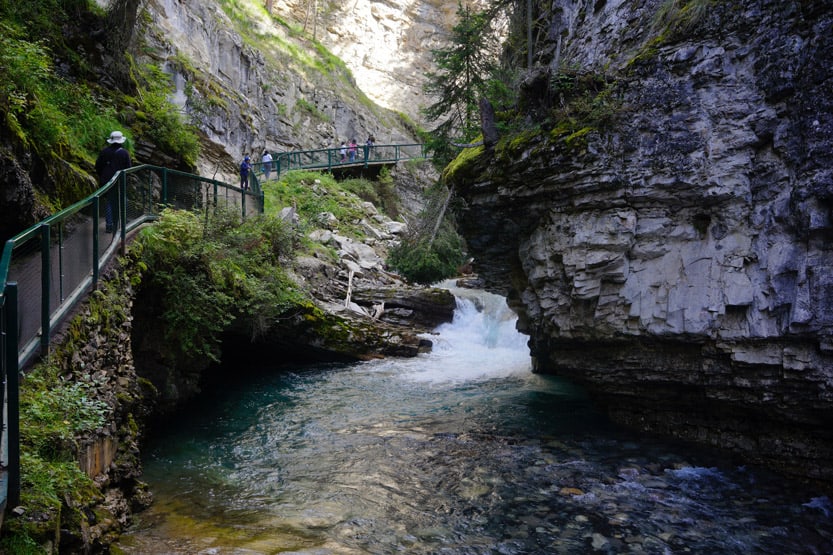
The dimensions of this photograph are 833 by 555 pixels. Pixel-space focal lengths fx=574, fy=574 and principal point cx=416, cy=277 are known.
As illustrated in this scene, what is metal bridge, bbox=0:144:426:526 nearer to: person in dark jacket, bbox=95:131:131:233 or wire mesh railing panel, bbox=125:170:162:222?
wire mesh railing panel, bbox=125:170:162:222

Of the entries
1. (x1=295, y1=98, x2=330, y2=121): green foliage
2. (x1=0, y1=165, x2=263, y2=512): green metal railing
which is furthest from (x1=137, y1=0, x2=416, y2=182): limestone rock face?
(x1=0, y1=165, x2=263, y2=512): green metal railing

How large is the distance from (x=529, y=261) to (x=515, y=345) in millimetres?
8417

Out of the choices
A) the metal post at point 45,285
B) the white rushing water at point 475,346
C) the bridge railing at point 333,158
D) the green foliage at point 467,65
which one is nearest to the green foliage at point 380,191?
the bridge railing at point 333,158

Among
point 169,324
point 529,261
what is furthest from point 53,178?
point 529,261

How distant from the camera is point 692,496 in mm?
7359

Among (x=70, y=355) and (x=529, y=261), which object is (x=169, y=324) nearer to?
(x=70, y=355)

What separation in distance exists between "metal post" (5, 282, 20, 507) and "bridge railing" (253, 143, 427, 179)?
82.1 ft

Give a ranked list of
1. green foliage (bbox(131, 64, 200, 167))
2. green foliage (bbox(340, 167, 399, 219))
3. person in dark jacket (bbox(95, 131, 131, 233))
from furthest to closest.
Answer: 1. green foliage (bbox(340, 167, 399, 219))
2. green foliage (bbox(131, 64, 200, 167))
3. person in dark jacket (bbox(95, 131, 131, 233))

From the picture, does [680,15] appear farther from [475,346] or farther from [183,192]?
[475,346]

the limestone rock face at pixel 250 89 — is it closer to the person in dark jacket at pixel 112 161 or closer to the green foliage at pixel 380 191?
the green foliage at pixel 380 191

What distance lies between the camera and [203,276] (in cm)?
1004

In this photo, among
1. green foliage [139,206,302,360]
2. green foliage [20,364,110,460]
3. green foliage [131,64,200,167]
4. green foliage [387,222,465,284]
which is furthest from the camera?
green foliage [387,222,465,284]

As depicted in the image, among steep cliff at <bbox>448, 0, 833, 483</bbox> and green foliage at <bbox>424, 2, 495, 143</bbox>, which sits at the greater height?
green foliage at <bbox>424, 2, 495, 143</bbox>

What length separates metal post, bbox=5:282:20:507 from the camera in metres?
3.73
